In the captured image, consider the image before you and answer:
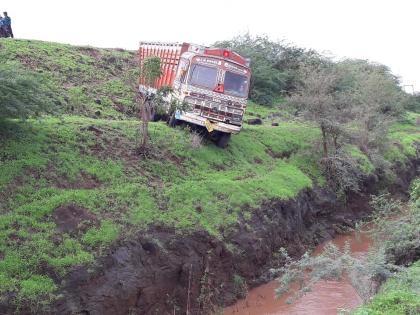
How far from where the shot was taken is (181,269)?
37.4 feet

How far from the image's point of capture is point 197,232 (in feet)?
40.1

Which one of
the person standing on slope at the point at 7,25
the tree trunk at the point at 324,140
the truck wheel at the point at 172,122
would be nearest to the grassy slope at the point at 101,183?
the truck wheel at the point at 172,122

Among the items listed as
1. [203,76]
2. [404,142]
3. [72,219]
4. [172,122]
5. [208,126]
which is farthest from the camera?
[404,142]

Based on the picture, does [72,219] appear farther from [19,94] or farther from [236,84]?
[236,84]

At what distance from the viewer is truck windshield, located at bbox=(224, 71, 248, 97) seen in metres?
17.1

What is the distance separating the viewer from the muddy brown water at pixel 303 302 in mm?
12422

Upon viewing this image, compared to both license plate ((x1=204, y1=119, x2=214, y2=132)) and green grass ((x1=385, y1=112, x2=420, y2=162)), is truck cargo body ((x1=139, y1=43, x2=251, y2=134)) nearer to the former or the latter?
license plate ((x1=204, y1=119, x2=214, y2=132))

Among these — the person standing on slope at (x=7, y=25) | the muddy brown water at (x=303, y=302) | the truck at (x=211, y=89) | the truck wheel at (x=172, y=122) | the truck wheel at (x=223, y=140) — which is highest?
the person standing on slope at (x=7, y=25)

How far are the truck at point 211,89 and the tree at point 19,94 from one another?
449 cm

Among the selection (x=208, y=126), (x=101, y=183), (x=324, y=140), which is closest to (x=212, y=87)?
(x=208, y=126)

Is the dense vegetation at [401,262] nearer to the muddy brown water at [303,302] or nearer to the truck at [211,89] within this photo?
the muddy brown water at [303,302]

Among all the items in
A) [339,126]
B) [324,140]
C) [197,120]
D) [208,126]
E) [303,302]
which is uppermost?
[339,126]

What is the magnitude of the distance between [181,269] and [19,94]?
5.76 meters

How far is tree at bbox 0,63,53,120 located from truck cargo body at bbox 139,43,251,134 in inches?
192
